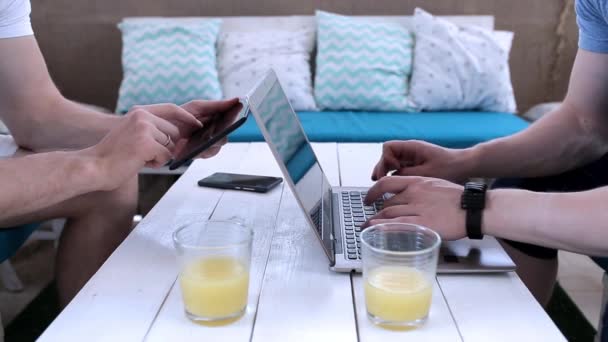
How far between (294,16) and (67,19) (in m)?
1.16

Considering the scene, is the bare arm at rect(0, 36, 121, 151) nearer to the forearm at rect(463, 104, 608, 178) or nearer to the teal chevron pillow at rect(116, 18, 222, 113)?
the forearm at rect(463, 104, 608, 178)

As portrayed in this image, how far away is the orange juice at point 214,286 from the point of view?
2.25 ft

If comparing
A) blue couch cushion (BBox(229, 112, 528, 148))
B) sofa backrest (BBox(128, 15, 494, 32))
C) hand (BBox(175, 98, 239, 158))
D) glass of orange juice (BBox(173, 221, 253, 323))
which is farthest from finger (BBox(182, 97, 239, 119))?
sofa backrest (BBox(128, 15, 494, 32))

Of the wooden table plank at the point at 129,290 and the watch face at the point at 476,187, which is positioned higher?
the watch face at the point at 476,187

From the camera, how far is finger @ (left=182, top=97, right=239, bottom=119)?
3.68 ft

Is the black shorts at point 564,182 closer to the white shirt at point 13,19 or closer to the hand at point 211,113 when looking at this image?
the hand at point 211,113

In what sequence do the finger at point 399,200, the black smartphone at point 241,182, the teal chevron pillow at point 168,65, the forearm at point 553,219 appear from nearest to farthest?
the forearm at point 553,219 < the finger at point 399,200 < the black smartphone at point 241,182 < the teal chevron pillow at point 168,65

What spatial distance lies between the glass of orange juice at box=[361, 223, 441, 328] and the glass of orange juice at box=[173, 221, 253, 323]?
145mm

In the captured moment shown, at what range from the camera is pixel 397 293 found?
67 cm

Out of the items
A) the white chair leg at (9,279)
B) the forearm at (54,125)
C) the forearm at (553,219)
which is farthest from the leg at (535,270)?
the white chair leg at (9,279)

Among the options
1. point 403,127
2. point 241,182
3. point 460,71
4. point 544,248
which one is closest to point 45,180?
point 241,182

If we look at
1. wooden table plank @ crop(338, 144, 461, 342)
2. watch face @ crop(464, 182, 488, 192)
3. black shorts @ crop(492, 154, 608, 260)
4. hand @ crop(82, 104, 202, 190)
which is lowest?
black shorts @ crop(492, 154, 608, 260)

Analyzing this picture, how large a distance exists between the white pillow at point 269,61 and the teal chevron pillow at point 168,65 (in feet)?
0.23

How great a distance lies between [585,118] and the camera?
1293 mm
